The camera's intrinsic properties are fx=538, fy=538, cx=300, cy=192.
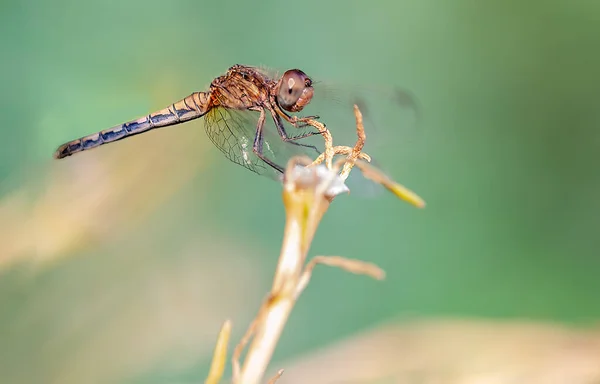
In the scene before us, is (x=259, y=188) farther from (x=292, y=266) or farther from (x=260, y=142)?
(x=292, y=266)

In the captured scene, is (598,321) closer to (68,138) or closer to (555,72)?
(555,72)

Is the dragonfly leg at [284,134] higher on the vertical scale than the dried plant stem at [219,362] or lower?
higher

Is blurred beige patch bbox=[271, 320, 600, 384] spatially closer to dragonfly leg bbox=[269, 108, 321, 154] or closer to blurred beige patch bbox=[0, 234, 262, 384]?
blurred beige patch bbox=[0, 234, 262, 384]

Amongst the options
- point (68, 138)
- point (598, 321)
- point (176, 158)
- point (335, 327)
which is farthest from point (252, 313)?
point (598, 321)

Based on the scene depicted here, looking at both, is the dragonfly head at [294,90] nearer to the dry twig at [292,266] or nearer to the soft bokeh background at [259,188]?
the soft bokeh background at [259,188]

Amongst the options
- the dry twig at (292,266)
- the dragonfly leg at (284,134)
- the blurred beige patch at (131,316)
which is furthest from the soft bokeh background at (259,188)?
the dry twig at (292,266)

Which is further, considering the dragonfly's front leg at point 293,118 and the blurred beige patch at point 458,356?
the dragonfly's front leg at point 293,118

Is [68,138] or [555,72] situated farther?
[555,72]
